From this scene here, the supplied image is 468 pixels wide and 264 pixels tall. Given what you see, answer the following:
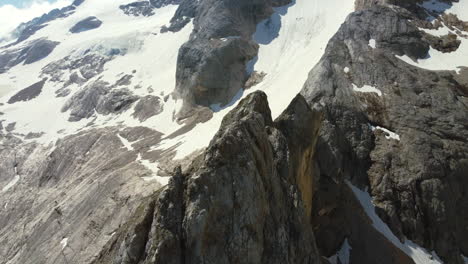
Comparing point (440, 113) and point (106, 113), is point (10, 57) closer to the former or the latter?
point (106, 113)

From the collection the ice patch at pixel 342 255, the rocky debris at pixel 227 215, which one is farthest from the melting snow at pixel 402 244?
the rocky debris at pixel 227 215

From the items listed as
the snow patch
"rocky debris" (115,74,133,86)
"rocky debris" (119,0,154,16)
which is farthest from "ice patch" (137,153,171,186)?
"rocky debris" (119,0,154,16)

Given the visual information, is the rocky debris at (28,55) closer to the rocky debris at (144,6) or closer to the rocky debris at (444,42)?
the rocky debris at (144,6)

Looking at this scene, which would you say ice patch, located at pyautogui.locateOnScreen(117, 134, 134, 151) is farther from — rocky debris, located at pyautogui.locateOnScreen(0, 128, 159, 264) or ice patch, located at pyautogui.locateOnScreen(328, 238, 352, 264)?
ice patch, located at pyautogui.locateOnScreen(328, 238, 352, 264)

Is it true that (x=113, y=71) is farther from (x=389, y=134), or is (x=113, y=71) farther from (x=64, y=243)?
(x=389, y=134)

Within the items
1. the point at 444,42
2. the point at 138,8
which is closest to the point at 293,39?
the point at 444,42

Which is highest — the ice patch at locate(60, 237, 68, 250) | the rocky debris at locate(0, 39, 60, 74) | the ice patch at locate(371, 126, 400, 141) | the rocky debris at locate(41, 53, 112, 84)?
the ice patch at locate(371, 126, 400, 141)
